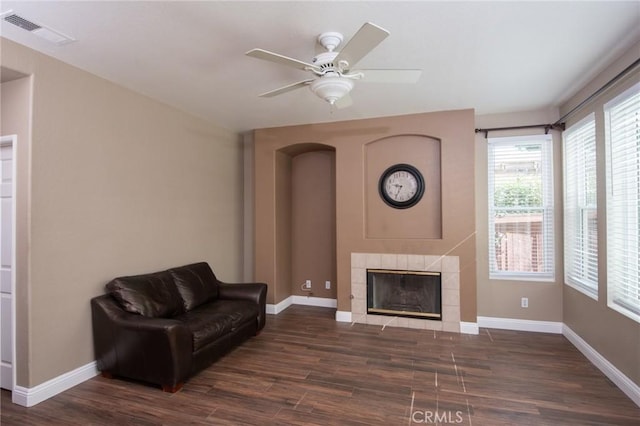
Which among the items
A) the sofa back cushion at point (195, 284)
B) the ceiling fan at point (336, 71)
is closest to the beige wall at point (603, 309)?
the ceiling fan at point (336, 71)

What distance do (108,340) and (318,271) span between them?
3069mm

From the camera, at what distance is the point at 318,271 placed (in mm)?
5305

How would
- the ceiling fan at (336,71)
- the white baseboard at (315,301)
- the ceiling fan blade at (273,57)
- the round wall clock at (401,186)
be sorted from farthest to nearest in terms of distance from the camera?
the white baseboard at (315,301), the round wall clock at (401,186), the ceiling fan at (336,71), the ceiling fan blade at (273,57)

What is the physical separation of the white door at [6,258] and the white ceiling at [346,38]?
0.95 meters

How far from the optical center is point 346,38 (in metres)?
2.38

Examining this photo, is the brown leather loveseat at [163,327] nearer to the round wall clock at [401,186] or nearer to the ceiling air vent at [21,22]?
the ceiling air vent at [21,22]

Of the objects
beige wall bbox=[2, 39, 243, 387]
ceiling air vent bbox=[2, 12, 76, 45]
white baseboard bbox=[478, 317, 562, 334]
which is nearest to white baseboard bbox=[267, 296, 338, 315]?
beige wall bbox=[2, 39, 243, 387]

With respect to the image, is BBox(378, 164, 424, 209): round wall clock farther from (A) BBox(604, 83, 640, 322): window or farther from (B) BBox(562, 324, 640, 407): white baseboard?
(B) BBox(562, 324, 640, 407): white baseboard

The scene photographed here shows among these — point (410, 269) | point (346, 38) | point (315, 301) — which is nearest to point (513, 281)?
point (410, 269)

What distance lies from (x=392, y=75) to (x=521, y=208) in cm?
288

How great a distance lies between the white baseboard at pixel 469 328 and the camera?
399cm

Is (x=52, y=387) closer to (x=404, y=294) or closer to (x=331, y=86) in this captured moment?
(x=331, y=86)

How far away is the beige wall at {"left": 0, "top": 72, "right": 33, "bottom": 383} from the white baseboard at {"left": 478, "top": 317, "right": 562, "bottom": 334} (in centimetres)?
471

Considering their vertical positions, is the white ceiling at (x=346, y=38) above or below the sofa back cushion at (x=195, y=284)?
above
